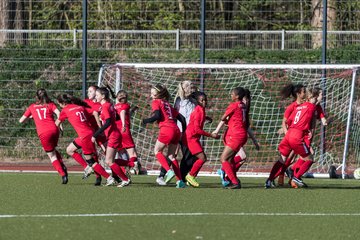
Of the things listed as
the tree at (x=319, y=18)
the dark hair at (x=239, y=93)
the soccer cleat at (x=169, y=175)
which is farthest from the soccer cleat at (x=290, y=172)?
the tree at (x=319, y=18)

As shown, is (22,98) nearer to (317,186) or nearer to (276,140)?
(276,140)

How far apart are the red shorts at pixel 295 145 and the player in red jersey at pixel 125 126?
2.66 m

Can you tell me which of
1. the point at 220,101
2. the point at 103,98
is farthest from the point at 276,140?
the point at 103,98

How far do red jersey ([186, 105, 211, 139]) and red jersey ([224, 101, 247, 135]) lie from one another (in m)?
0.46

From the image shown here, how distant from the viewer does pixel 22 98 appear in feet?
72.1

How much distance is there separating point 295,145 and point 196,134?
1523mm

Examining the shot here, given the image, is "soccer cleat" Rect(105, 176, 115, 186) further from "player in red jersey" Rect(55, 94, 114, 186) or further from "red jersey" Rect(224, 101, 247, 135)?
"red jersey" Rect(224, 101, 247, 135)

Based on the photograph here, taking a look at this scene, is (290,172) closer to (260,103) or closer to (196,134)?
(196,134)

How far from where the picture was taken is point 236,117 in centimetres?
1544

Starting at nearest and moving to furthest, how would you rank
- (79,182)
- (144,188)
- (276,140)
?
(144,188) → (79,182) → (276,140)

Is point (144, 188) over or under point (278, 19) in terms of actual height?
under

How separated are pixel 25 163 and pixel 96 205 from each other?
31.4ft

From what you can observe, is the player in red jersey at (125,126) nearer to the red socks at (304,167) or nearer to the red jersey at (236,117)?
the red jersey at (236,117)

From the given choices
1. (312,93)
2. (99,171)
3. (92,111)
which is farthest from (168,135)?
(312,93)
